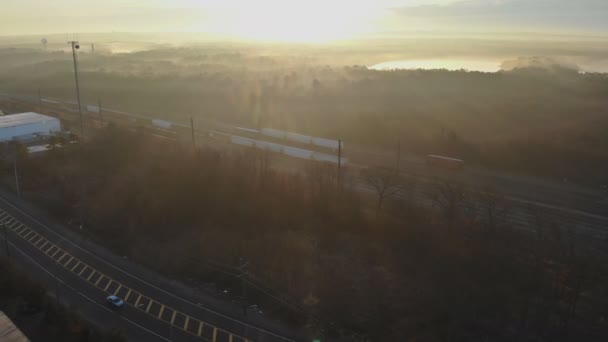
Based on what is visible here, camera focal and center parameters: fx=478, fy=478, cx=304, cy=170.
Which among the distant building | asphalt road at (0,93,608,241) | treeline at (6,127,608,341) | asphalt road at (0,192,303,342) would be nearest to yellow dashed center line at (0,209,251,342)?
asphalt road at (0,192,303,342)

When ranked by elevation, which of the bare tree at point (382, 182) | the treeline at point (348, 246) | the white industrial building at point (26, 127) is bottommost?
the treeline at point (348, 246)

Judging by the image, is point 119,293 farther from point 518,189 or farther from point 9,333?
point 518,189

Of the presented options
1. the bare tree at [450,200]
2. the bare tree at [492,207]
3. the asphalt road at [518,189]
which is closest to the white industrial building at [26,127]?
the asphalt road at [518,189]

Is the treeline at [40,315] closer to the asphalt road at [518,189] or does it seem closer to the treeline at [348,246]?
the treeline at [348,246]

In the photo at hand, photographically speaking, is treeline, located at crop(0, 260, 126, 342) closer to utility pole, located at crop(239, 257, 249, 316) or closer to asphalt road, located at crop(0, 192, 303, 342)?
asphalt road, located at crop(0, 192, 303, 342)

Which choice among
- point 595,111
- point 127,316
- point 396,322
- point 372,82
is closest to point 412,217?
point 396,322

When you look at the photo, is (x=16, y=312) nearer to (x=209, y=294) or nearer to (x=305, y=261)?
(x=209, y=294)

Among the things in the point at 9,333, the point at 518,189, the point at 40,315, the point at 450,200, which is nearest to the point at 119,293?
the point at 40,315
